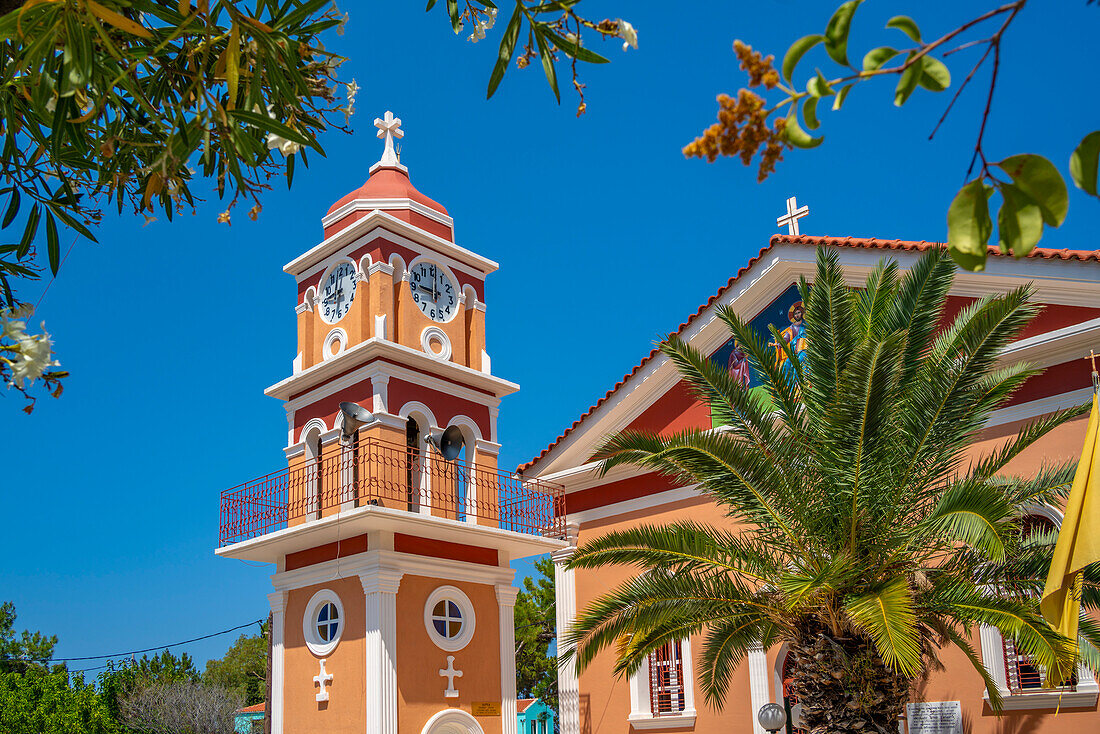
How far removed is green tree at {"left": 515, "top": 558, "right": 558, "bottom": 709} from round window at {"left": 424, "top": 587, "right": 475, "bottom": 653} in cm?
1848

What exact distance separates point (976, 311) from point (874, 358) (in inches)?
53.2

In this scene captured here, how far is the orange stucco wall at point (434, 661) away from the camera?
15289 millimetres

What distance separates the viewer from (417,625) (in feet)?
51.8

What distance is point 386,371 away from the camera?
16.5 metres

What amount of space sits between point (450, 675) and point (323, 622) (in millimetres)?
2198

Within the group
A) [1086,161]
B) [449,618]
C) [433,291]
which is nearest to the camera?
[1086,161]

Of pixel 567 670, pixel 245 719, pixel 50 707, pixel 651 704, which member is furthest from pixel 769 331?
pixel 245 719

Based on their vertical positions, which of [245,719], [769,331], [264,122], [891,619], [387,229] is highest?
[387,229]

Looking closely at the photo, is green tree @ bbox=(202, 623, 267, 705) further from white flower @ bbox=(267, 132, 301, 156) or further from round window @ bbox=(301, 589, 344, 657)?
white flower @ bbox=(267, 132, 301, 156)

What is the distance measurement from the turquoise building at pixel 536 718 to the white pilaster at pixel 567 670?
18.2 meters

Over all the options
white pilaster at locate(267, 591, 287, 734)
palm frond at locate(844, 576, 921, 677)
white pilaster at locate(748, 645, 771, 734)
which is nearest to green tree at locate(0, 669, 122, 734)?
white pilaster at locate(267, 591, 287, 734)

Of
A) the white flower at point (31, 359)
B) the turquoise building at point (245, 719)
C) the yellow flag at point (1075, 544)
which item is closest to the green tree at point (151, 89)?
the white flower at point (31, 359)

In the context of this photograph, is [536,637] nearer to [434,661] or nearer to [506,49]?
[434,661]

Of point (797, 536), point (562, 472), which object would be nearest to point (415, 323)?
point (562, 472)
